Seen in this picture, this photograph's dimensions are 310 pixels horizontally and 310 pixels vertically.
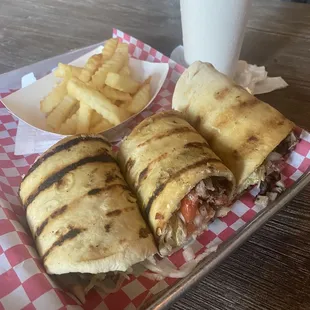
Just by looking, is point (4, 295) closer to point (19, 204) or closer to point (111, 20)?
point (19, 204)

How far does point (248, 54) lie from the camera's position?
2.60 meters

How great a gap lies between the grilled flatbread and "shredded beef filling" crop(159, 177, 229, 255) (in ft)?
0.28

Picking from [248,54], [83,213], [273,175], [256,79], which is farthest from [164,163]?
[248,54]

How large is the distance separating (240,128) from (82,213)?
2.26ft

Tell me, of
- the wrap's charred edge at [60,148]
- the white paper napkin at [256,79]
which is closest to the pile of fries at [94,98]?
the wrap's charred edge at [60,148]

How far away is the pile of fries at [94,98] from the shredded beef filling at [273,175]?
0.68 meters

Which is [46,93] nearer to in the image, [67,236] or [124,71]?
[124,71]

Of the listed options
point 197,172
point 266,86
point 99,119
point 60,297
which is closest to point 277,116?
point 197,172

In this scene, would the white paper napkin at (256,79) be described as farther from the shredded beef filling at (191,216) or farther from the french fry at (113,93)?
the shredded beef filling at (191,216)

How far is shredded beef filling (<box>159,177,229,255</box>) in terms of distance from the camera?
4.98 feet

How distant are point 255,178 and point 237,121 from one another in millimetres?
229

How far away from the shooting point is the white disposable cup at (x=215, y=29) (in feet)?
6.79

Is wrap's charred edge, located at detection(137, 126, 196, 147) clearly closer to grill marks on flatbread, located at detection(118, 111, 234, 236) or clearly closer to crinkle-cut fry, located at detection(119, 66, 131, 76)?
grill marks on flatbread, located at detection(118, 111, 234, 236)

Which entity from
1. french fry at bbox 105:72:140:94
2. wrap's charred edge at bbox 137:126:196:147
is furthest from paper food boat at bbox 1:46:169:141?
wrap's charred edge at bbox 137:126:196:147
